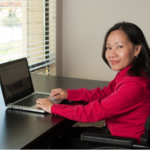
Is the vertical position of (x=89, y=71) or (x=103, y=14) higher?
(x=103, y=14)

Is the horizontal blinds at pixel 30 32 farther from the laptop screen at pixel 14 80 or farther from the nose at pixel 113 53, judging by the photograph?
the nose at pixel 113 53

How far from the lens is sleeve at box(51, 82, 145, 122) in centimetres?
119

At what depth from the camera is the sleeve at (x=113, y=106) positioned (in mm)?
1190

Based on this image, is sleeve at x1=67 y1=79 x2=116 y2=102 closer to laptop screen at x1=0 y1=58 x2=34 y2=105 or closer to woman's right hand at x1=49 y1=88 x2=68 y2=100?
woman's right hand at x1=49 y1=88 x2=68 y2=100

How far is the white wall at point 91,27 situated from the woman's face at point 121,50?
1.54 meters

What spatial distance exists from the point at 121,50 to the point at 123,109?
0.32m

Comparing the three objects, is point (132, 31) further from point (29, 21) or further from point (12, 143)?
point (29, 21)

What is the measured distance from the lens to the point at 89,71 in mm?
3088

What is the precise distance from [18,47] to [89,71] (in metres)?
0.99

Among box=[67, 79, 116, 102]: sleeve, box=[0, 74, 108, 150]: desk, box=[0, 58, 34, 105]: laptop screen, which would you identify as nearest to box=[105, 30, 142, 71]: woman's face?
box=[67, 79, 116, 102]: sleeve

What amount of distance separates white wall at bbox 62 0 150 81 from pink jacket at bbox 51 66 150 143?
5.47 ft

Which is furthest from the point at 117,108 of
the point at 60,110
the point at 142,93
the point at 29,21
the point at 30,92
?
the point at 29,21

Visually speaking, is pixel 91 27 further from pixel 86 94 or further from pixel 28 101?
pixel 28 101

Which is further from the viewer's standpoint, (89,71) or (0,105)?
(89,71)
